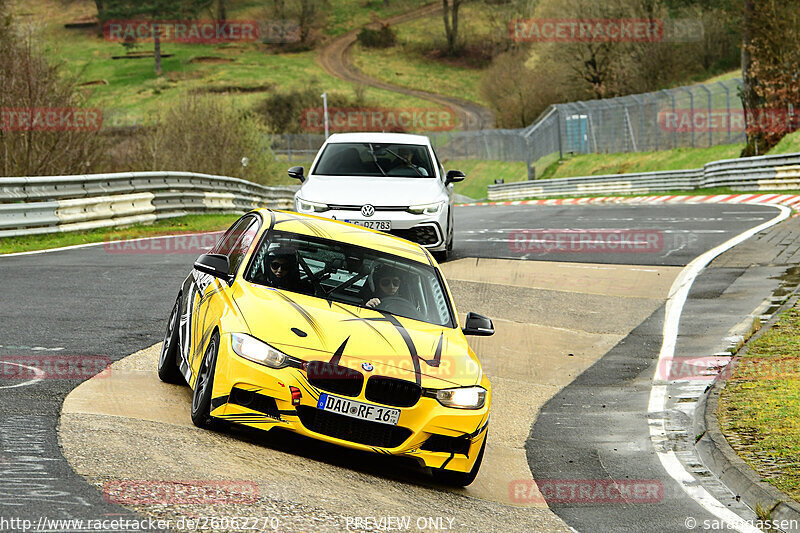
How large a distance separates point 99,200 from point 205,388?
1517 centimetres

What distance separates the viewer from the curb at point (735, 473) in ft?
22.4

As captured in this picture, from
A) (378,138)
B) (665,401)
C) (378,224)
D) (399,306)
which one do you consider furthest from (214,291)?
(378,138)

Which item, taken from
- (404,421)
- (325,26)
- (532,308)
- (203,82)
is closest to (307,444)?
(404,421)

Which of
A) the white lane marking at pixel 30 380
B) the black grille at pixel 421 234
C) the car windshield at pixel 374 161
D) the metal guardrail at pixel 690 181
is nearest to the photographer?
the white lane marking at pixel 30 380

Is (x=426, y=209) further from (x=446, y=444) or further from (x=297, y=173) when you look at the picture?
(x=446, y=444)

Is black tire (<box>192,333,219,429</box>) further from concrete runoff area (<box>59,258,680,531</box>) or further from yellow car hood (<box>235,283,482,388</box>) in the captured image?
yellow car hood (<box>235,283,482,388</box>)

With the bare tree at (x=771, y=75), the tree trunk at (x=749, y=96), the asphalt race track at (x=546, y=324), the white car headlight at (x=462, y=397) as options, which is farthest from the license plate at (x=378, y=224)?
the tree trunk at (x=749, y=96)

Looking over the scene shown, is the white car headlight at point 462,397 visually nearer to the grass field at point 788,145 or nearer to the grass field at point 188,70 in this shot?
the grass field at point 788,145

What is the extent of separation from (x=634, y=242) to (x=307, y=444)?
581 inches

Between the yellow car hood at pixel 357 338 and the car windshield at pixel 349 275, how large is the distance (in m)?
0.23

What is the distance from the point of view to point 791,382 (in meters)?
10.3

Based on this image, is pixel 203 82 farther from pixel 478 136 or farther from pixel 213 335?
pixel 213 335

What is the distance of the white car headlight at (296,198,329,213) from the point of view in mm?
15242

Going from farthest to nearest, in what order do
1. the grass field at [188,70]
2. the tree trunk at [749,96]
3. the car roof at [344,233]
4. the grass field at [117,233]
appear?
the grass field at [188,70]
the tree trunk at [749,96]
the grass field at [117,233]
the car roof at [344,233]
